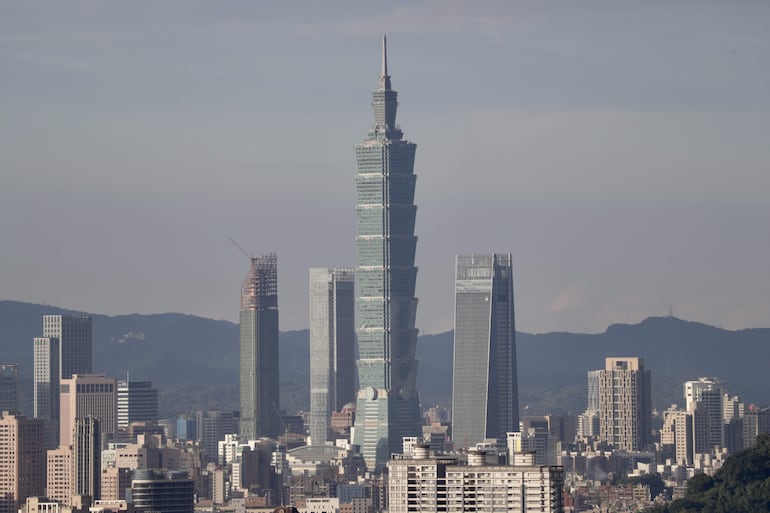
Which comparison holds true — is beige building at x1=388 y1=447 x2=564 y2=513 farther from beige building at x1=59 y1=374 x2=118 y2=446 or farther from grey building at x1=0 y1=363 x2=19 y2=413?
grey building at x1=0 y1=363 x2=19 y2=413

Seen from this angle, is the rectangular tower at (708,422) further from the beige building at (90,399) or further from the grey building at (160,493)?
the grey building at (160,493)

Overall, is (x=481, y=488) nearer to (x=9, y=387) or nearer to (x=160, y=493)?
(x=160, y=493)

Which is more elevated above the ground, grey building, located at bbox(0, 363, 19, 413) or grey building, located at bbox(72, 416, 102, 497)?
grey building, located at bbox(0, 363, 19, 413)

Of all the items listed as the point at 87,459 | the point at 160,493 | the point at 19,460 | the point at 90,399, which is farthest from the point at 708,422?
the point at 160,493

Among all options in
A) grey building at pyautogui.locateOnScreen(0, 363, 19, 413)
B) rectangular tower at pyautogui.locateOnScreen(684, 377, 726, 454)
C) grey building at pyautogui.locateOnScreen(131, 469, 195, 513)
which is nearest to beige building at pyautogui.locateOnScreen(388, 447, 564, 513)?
grey building at pyautogui.locateOnScreen(131, 469, 195, 513)

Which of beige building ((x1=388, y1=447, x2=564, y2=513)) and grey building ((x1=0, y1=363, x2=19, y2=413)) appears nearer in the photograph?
beige building ((x1=388, y1=447, x2=564, y2=513))

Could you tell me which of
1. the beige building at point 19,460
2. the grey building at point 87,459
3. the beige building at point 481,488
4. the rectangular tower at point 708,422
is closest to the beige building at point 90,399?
the grey building at point 87,459
